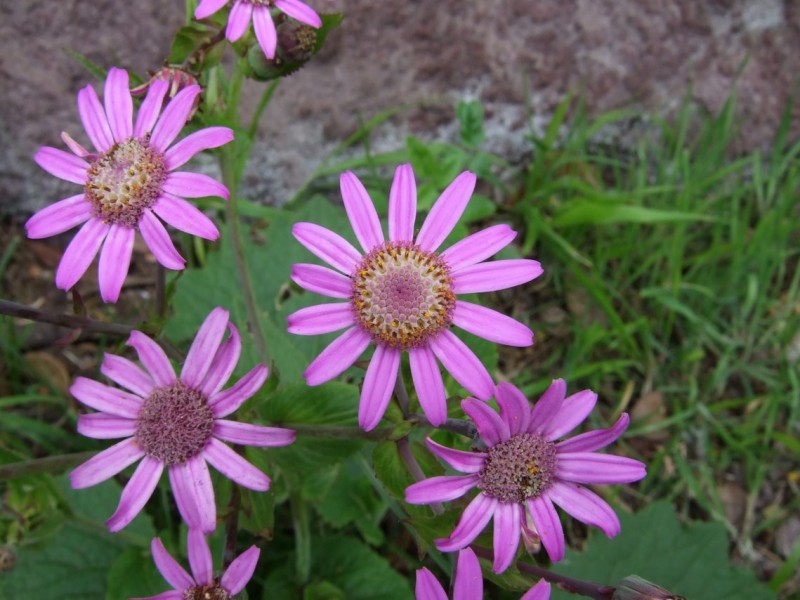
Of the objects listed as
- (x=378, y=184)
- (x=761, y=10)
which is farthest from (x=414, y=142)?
(x=761, y=10)

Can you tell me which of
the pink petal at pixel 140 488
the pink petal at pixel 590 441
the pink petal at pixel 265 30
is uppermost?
the pink petal at pixel 265 30

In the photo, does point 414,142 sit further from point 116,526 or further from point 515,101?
point 116,526

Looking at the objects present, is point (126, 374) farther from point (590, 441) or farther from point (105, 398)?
point (590, 441)

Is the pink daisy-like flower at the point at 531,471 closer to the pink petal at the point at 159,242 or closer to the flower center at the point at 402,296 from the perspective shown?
the flower center at the point at 402,296

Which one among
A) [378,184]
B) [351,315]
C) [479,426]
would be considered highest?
[378,184]

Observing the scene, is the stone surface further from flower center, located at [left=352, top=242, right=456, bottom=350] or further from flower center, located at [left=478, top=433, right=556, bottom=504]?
flower center, located at [left=478, top=433, right=556, bottom=504]

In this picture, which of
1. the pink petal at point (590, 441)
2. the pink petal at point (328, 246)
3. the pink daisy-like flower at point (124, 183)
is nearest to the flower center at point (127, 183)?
the pink daisy-like flower at point (124, 183)

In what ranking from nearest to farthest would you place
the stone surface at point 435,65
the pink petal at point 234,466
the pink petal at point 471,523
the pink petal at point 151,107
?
the pink petal at point 471,523
the pink petal at point 234,466
the pink petal at point 151,107
the stone surface at point 435,65
